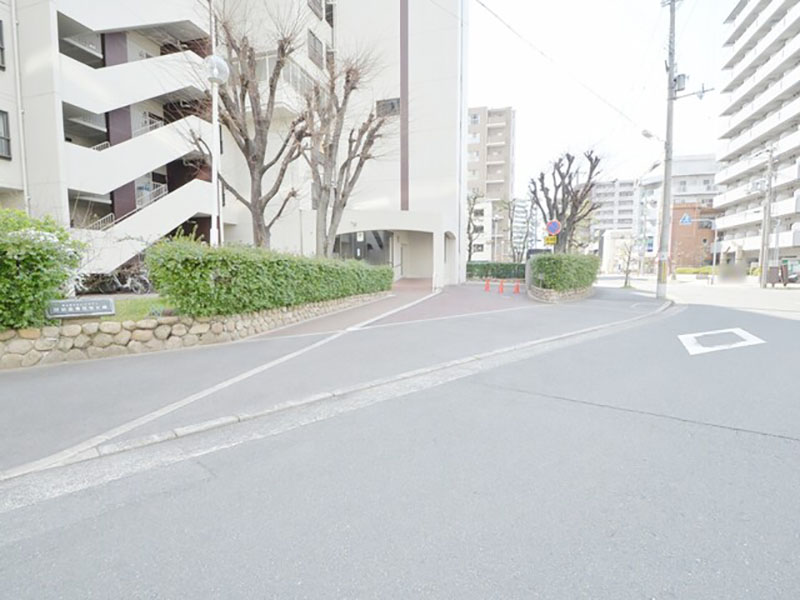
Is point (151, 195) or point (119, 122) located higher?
point (119, 122)

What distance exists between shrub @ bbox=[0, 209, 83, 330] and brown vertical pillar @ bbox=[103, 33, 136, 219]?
37.4ft

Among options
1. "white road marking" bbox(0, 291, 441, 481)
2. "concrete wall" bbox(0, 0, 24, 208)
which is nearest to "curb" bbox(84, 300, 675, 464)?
"white road marking" bbox(0, 291, 441, 481)

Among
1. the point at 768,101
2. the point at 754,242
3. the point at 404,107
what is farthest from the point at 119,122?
the point at 754,242

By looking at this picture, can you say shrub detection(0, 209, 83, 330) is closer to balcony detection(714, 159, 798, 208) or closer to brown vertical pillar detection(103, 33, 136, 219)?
brown vertical pillar detection(103, 33, 136, 219)

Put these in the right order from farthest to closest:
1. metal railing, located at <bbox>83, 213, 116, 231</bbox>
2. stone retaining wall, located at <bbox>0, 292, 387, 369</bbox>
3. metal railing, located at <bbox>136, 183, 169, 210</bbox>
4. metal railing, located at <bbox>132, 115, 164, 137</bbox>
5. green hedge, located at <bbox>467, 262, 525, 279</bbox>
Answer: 1. green hedge, located at <bbox>467, 262, 525, 279</bbox>
2. metal railing, located at <bbox>136, 183, 169, 210</bbox>
3. metal railing, located at <bbox>132, 115, 164, 137</bbox>
4. metal railing, located at <bbox>83, 213, 116, 231</bbox>
5. stone retaining wall, located at <bbox>0, 292, 387, 369</bbox>

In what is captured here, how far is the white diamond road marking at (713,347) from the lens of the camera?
7391 millimetres

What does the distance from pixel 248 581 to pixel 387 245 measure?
22.1 meters

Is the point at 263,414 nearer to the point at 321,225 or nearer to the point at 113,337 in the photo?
the point at 113,337

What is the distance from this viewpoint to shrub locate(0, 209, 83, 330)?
5645mm

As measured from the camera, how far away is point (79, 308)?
21.1 ft

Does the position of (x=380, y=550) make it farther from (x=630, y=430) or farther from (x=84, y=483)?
(x=630, y=430)

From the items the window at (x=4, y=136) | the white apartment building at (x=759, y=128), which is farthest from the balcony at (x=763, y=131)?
the window at (x=4, y=136)

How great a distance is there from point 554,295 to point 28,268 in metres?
14.6

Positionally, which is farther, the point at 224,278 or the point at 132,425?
the point at 224,278
